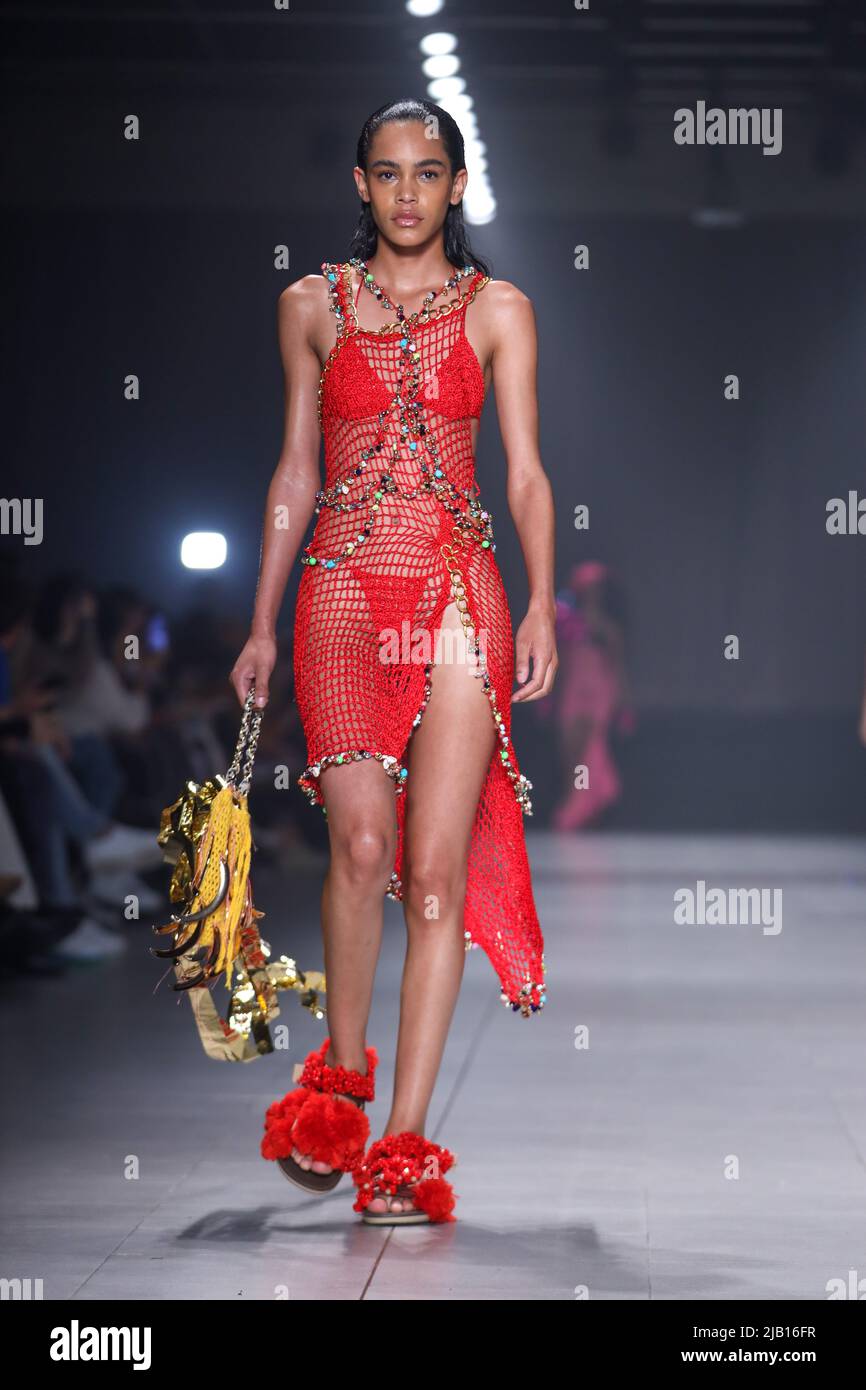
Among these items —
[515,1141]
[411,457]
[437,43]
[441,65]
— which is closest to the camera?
[411,457]

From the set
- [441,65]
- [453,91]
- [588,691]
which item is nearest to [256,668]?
[441,65]

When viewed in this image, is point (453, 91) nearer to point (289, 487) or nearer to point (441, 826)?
point (289, 487)

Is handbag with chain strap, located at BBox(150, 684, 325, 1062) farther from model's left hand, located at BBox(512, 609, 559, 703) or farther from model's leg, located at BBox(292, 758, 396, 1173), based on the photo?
model's left hand, located at BBox(512, 609, 559, 703)

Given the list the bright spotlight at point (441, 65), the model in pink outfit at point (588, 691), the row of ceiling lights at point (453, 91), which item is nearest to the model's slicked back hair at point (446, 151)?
the row of ceiling lights at point (453, 91)

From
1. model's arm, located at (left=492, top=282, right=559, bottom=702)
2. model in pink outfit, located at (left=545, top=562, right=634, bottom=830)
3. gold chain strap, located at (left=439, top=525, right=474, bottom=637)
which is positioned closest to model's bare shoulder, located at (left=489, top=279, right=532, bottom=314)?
model's arm, located at (left=492, top=282, right=559, bottom=702)

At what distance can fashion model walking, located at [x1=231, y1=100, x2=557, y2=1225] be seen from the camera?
2.75 m

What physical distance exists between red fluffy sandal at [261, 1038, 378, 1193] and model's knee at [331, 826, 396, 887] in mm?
257

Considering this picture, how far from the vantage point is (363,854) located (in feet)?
9.17

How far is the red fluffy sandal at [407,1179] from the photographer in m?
2.68

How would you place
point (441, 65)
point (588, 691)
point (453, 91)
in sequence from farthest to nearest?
point (588, 691) → point (453, 91) → point (441, 65)

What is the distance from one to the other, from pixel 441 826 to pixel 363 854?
0.11 metres

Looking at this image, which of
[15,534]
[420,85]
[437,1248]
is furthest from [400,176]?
[15,534]

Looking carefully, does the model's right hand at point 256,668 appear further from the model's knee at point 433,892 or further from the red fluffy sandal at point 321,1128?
the red fluffy sandal at point 321,1128
